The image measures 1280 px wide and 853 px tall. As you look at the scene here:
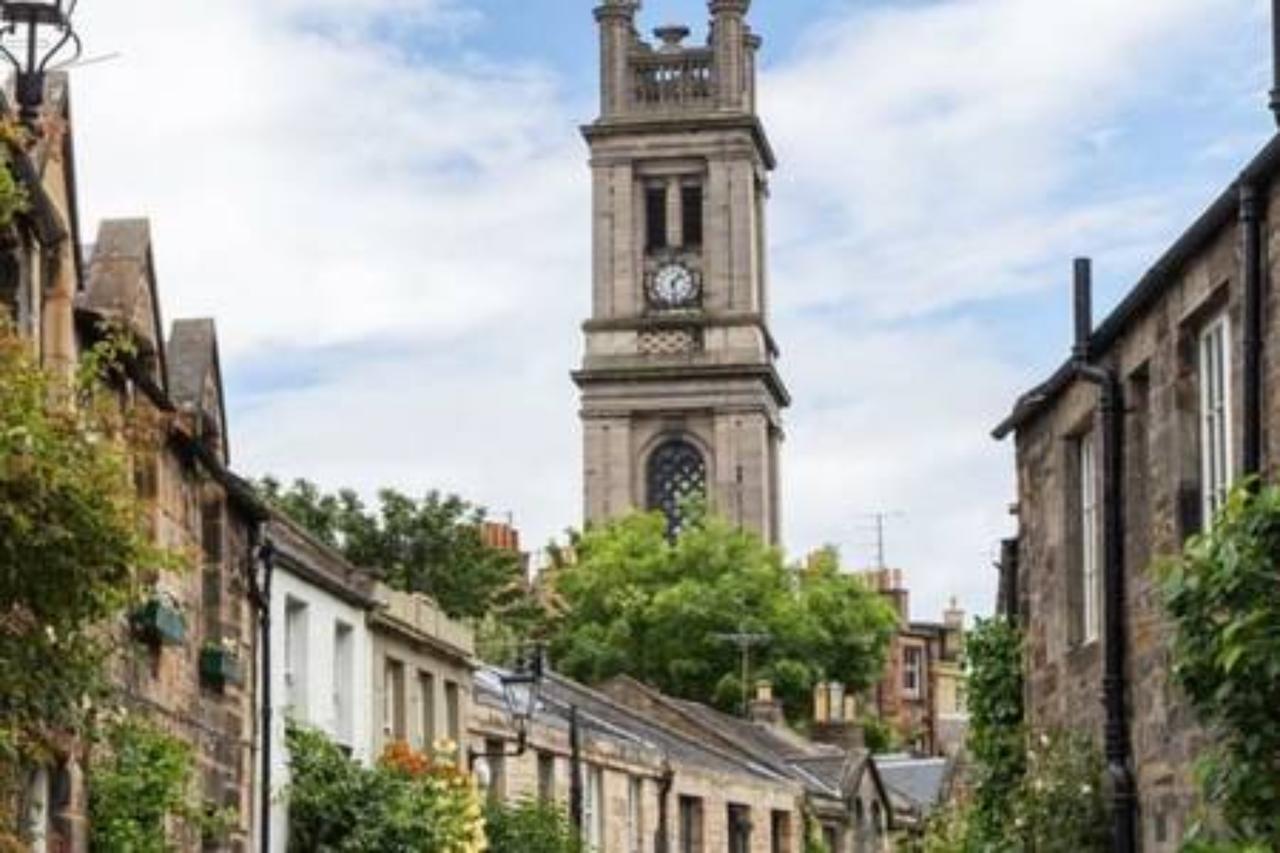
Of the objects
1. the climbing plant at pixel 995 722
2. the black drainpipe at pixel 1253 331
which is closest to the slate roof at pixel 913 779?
the climbing plant at pixel 995 722

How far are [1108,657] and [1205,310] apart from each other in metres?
3.67

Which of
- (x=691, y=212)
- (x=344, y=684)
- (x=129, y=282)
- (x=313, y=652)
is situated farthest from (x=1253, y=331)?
(x=691, y=212)

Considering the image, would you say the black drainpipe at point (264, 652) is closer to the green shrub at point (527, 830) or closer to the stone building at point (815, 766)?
the green shrub at point (527, 830)

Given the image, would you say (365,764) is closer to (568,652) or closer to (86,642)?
(86,642)

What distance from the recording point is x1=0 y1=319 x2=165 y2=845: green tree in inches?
628

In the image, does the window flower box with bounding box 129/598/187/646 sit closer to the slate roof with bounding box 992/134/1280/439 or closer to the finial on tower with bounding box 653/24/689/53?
the slate roof with bounding box 992/134/1280/439

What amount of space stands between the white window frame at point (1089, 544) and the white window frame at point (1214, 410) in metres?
3.33

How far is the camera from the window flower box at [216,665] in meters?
30.1

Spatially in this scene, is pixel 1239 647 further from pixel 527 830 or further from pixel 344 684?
pixel 527 830

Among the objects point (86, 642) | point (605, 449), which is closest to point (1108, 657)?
point (86, 642)

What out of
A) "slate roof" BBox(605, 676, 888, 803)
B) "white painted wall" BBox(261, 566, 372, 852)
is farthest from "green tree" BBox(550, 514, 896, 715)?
"white painted wall" BBox(261, 566, 372, 852)

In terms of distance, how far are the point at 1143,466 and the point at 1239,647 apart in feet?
22.5

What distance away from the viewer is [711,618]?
107 m

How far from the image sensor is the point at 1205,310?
21.8 metres
